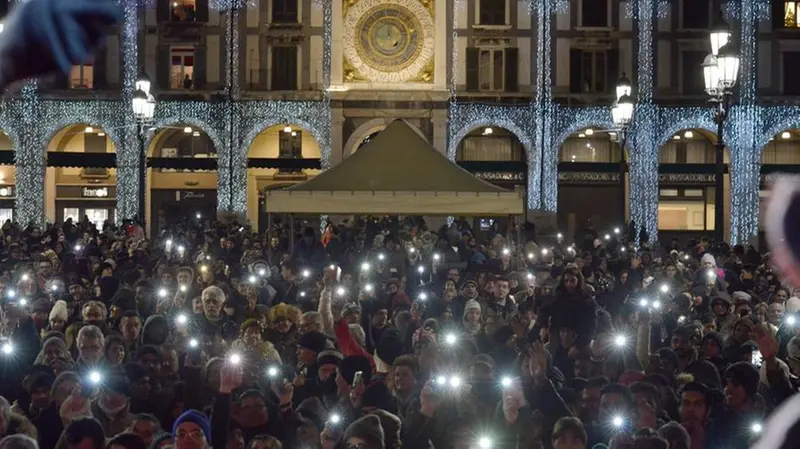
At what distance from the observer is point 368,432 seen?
22.2 ft

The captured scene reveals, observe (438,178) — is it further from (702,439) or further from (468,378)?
(702,439)

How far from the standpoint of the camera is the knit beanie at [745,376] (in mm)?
7930

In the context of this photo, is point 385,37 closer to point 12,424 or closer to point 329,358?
point 329,358

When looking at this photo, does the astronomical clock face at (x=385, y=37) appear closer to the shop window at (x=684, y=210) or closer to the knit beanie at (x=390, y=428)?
the shop window at (x=684, y=210)

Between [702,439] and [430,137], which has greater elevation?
[430,137]

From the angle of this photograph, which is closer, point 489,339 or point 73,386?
point 73,386

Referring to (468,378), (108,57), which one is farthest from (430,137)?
(468,378)

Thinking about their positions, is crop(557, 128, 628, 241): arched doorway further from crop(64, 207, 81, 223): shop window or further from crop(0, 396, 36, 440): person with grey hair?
crop(0, 396, 36, 440): person with grey hair

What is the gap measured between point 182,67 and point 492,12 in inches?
468

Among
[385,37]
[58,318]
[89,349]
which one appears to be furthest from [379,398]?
[385,37]

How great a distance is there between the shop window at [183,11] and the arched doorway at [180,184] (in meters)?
4.28

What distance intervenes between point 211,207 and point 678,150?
18521 mm

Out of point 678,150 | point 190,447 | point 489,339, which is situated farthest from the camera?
point 678,150

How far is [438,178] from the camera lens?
22.1 m
